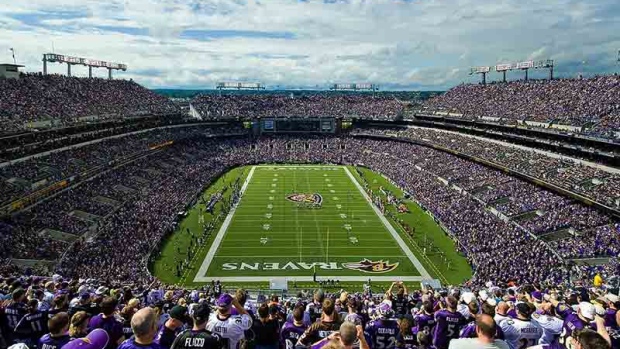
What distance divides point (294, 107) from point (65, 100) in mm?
48529

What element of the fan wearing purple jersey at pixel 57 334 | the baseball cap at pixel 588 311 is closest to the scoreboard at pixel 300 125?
the baseball cap at pixel 588 311

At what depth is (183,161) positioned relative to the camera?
62250 millimetres

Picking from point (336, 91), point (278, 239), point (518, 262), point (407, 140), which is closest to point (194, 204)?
point (278, 239)

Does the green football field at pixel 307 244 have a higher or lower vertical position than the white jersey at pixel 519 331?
lower

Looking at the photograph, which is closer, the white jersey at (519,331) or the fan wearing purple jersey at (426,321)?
the white jersey at (519,331)

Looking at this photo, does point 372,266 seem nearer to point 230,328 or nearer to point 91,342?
point 230,328

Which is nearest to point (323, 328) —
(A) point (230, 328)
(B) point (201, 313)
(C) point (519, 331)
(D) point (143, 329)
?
(A) point (230, 328)

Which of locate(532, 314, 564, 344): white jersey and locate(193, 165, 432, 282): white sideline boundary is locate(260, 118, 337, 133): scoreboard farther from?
locate(532, 314, 564, 344): white jersey

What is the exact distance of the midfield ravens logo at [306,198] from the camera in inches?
1839

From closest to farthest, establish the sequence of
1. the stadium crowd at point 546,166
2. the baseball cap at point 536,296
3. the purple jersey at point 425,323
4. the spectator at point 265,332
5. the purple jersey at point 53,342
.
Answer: the purple jersey at point 53,342, the spectator at point 265,332, the purple jersey at point 425,323, the baseball cap at point 536,296, the stadium crowd at point 546,166

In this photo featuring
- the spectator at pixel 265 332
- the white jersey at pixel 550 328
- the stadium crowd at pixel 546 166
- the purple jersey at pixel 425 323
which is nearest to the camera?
the spectator at pixel 265 332

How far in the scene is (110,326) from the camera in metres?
6.43

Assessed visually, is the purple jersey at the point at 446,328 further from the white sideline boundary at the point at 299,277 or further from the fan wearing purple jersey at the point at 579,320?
the white sideline boundary at the point at 299,277

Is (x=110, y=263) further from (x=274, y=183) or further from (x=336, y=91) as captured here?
(x=336, y=91)
